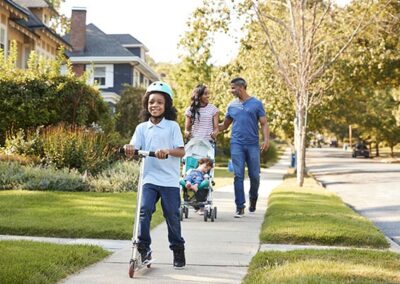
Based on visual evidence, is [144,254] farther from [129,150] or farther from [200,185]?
[200,185]

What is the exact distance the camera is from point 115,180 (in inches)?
579

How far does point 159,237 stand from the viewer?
8.29 metres

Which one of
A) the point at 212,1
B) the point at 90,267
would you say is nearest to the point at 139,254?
the point at 90,267

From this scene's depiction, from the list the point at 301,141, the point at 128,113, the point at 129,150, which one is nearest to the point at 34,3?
the point at 128,113

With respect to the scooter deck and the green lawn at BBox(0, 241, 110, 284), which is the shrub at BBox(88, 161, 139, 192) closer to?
the green lawn at BBox(0, 241, 110, 284)

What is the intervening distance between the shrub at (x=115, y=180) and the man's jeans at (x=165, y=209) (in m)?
7.96

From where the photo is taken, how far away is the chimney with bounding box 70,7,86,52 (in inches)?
1855

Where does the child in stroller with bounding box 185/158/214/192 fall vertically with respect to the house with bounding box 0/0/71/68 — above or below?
below

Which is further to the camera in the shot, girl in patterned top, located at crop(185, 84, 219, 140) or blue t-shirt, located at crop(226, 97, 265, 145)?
blue t-shirt, located at crop(226, 97, 265, 145)

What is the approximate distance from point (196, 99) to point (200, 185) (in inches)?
53.1

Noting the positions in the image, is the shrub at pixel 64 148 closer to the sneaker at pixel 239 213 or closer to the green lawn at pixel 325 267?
the sneaker at pixel 239 213

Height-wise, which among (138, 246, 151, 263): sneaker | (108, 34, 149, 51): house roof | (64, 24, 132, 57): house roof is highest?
(108, 34, 149, 51): house roof

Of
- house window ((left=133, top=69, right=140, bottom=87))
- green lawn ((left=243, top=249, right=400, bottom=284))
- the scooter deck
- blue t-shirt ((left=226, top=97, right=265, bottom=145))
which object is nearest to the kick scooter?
the scooter deck

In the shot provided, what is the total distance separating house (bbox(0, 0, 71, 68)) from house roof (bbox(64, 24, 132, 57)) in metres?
7.72
